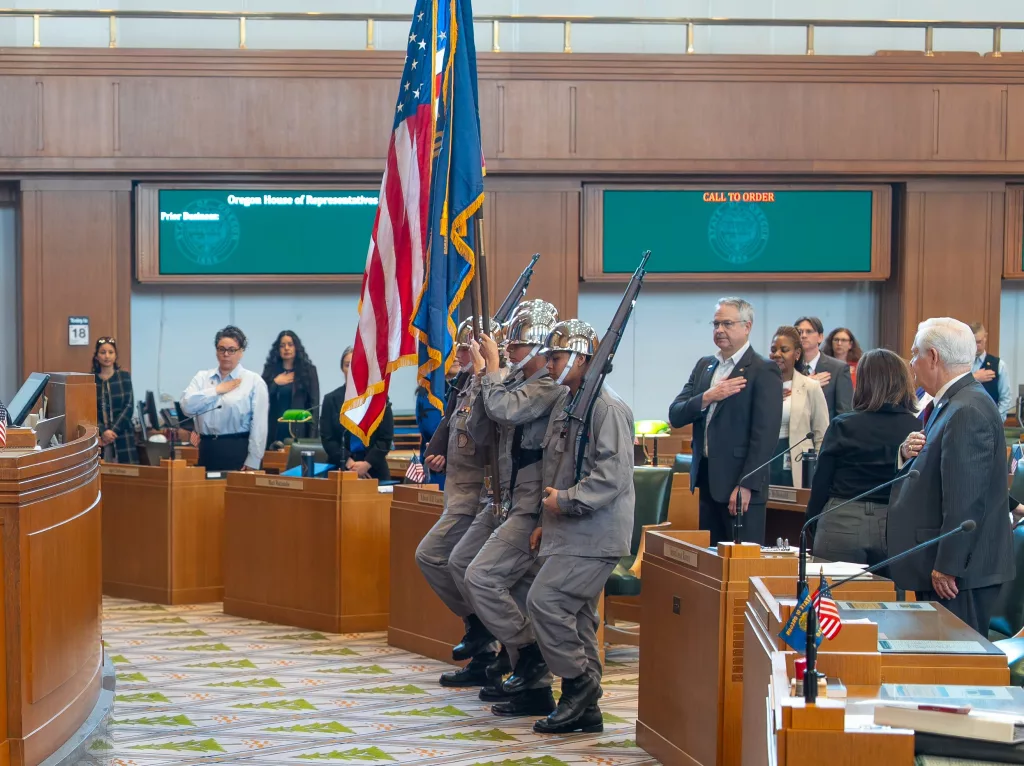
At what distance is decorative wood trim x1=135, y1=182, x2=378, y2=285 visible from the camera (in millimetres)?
11391

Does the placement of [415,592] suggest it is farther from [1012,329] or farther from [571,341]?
[1012,329]

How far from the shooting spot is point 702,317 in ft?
41.2

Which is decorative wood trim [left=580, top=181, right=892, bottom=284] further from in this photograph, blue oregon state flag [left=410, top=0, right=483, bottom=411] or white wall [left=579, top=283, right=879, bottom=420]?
blue oregon state flag [left=410, top=0, right=483, bottom=411]

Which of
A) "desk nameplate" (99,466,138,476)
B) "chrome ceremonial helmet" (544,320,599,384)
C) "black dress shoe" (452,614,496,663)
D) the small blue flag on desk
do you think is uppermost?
"chrome ceremonial helmet" (544,320,599,384)

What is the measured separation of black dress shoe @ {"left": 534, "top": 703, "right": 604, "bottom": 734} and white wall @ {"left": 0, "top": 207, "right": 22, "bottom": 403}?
25.9 ft

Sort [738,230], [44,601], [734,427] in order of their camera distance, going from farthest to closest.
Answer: [738,230] < [734,427] < [44,601]

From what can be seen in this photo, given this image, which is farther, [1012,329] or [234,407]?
[1012,329]

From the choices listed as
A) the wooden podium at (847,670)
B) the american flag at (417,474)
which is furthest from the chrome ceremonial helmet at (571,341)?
the american flag at (417,474)

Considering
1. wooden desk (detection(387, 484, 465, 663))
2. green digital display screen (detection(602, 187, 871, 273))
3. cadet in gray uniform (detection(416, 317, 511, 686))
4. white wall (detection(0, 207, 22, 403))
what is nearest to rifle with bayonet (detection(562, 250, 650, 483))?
cadet in gray uniform (detection(416, 317, 511, 686))

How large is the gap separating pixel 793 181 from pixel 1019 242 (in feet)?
7.21

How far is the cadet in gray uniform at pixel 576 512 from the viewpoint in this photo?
501 centimetres

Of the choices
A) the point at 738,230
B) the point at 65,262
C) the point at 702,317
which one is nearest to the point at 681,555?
the point at 738,230

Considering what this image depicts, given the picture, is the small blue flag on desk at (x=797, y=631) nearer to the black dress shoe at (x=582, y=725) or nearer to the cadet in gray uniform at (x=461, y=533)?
the black dress shoe at (x=582, y=725)

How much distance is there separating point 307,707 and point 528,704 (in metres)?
0.98
